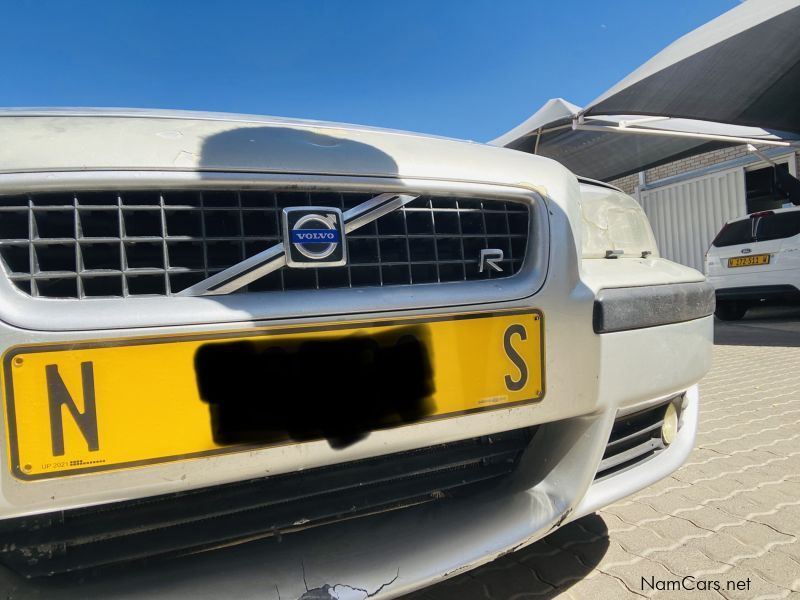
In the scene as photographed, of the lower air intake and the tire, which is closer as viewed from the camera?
the lower air intake

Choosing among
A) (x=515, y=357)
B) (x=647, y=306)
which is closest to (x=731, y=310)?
(x=647, y=306)

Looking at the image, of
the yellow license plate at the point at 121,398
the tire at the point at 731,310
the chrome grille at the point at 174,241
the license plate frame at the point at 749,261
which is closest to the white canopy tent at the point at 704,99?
the license plate frame at the point at 749,261

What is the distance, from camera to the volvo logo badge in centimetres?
99

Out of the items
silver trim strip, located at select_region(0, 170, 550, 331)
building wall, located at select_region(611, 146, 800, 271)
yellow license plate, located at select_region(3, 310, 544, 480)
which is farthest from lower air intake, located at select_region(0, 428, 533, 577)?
building wall, located at select_region(611, 146, 800, 271)

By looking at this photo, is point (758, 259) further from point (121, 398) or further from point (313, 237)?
point (121, 398)

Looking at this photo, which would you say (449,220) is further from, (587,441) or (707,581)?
(707,581)

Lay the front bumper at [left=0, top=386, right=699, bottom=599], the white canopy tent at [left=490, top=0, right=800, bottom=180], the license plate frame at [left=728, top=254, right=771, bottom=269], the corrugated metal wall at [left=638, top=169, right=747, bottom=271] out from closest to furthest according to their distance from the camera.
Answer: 1. the front bumper at [left=0, top=386, right=699, bottom=599]
2. the white canopy tent at [left=490, top=0, right=800, bottom=180]
3. the license plate frame at [left=728, top=254, right=771, bottom=269]
4. the corrugated metal wall at [left=638, top=169, right=747, bottom=271]

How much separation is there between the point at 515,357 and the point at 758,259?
265 inches

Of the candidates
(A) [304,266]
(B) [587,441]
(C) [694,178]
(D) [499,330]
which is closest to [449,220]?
(D) [499,330]

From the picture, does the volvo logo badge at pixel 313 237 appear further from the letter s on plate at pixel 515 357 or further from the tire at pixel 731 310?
the tire at pixel 731 310

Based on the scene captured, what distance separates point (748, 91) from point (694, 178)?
4730mm

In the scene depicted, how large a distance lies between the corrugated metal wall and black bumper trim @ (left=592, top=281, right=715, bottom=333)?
1020 cm

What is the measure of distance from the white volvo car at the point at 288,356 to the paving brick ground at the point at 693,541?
0.32 m

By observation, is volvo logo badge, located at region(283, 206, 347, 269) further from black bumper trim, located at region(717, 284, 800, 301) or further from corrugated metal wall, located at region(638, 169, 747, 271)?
corrugated metal wall, located at region(638, 169, 747, 271)
